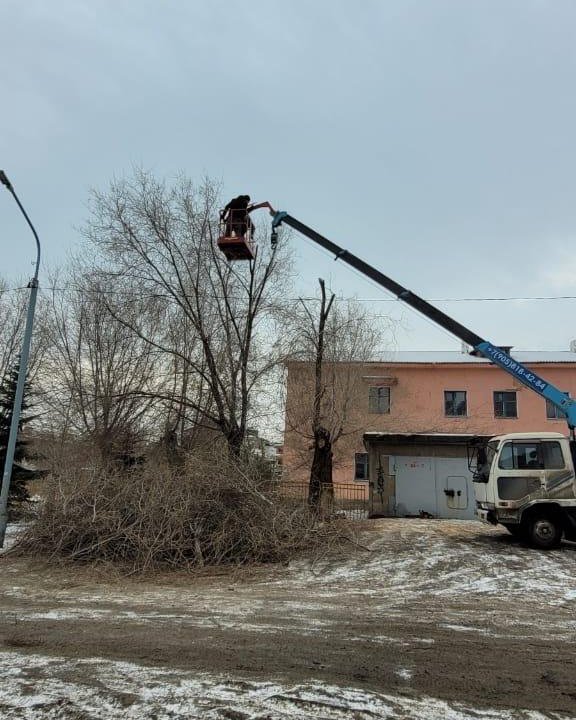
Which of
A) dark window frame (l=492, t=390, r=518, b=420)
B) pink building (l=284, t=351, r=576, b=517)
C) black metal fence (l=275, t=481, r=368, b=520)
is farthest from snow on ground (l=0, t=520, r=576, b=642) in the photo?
dark window frame (l=492, t=390, r=518, b=420)

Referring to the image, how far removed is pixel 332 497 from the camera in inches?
655

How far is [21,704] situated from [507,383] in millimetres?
33285

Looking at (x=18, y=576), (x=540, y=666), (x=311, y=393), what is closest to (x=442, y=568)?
(x=540, y=666)

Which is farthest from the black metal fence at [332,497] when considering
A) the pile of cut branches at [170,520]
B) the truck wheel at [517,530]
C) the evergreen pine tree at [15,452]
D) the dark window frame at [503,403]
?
the dark window frame at [503,403]

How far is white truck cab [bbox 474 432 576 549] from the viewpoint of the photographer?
40.2ft

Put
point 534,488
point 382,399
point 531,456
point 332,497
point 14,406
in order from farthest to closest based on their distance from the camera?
point 382,399
point 332,497
point 14,406
point 531,456
point 534,488

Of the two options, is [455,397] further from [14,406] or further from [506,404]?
[14,406]

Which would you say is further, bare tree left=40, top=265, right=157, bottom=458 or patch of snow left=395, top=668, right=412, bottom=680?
bare tree left=40, top=265, right=157, bottom=458

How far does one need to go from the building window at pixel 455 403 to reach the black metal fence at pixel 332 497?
1069 centimetres

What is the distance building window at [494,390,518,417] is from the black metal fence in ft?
41.4

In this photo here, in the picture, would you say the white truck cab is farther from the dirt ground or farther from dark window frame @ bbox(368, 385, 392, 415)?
dark window frame @ bbox(368, 385, 392, 415)

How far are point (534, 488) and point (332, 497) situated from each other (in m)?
6.25

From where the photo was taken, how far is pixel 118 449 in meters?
18.9

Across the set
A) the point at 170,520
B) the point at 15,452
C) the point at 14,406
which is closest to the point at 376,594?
the point at 170,520
